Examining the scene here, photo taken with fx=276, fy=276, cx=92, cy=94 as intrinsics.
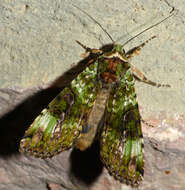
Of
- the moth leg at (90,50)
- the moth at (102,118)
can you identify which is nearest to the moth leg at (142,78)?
the moth at (102,118)

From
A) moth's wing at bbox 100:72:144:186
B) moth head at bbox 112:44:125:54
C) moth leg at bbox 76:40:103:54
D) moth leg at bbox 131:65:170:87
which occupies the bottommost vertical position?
moth's wing at bbox 100:72:144:186

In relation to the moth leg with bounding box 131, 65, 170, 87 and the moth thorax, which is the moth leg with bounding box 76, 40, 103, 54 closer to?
the moth thorax

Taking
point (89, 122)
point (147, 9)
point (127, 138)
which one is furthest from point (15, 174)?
point (147, 9)

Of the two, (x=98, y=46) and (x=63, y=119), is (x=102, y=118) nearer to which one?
(x=63, y=119)

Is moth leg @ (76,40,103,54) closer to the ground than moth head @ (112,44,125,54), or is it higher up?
higher up

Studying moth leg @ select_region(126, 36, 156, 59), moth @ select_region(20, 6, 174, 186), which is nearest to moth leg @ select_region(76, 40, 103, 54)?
moth @ select_region(20, 6, 174, 186)

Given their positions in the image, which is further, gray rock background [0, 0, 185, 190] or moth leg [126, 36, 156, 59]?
Answer: moth leg [126, 36, 156, 59]

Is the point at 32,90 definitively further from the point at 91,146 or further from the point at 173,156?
the point at 173,156

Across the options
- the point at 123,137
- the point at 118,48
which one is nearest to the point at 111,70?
the point at 118,48
